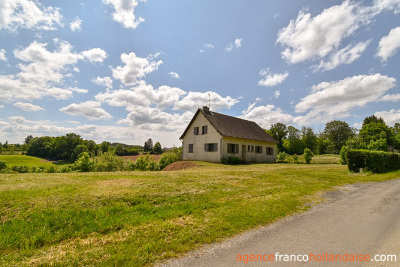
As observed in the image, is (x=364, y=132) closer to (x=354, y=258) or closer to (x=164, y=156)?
(x=164, y=156)

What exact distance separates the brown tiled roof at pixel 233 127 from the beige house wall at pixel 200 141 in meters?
0.59

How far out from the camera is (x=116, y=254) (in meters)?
3.47

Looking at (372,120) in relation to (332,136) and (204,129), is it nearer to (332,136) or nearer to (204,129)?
(332,136)

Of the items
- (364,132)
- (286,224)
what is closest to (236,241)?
(286,224)

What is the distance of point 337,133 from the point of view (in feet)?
241

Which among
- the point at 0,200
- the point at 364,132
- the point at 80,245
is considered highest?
the point at 364,132

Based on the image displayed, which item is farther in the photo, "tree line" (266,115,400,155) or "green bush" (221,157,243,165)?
"tree line" (266,115,400,155)

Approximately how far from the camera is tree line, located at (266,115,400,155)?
55.4 m

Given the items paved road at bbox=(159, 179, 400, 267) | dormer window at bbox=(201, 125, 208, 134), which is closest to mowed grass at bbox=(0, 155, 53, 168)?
dormer window at bbox=(201, 125, 208, 134)

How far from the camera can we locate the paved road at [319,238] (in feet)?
11.3

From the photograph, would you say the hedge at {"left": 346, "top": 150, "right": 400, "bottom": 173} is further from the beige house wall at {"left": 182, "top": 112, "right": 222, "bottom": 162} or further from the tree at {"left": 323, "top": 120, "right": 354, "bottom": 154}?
the tree at {"left": 323, "top": 120, "right": 354, "bottom": 154}

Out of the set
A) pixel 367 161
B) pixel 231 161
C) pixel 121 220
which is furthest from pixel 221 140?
pixel 121 220

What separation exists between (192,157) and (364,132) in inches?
2264

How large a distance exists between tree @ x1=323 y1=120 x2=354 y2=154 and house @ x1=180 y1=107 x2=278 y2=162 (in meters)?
53.7
